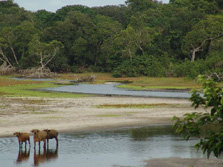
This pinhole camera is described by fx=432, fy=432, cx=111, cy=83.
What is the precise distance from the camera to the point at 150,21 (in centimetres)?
11100

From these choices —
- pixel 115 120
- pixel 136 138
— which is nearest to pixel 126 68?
pixel 115 120

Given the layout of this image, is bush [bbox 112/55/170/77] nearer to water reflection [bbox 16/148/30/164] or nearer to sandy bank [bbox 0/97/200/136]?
sandy bank [bbox 0/97/200/136]

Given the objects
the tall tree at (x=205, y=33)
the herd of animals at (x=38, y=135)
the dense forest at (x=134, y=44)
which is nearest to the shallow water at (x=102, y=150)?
the herd of animals at (x=38, y=135)

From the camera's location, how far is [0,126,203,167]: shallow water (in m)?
16.9

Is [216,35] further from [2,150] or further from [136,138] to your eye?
[2,150]

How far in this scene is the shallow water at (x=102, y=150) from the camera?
16.9 metres

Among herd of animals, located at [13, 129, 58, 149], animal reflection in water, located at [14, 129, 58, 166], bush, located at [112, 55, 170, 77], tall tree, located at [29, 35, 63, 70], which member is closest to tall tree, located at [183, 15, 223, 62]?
bush, located at [112, 55, 170, 77]

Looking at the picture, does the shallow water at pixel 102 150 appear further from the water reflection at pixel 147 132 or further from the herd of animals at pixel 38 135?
the herd of animals at pixel 38 135

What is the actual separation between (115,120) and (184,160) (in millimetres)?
11996

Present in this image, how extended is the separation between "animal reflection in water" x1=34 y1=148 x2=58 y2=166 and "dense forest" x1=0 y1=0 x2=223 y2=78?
188 ft

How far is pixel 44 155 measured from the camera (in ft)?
59.2

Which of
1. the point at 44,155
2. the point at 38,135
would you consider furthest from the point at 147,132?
the point at 44,155

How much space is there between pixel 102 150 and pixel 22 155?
3542mm

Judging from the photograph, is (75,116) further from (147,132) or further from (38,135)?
(38,135)
